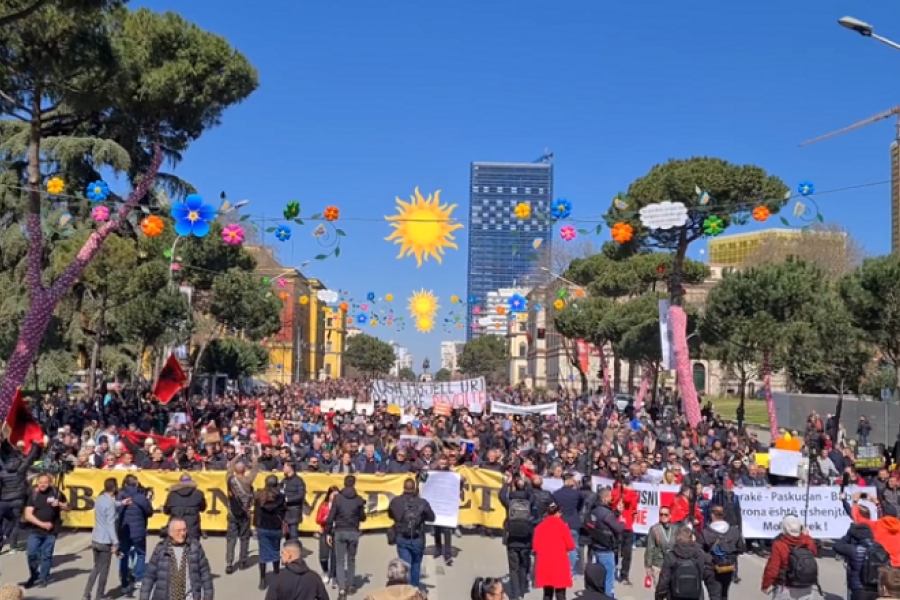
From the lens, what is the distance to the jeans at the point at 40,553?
9836mm

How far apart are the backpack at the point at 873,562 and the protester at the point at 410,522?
4.27 m

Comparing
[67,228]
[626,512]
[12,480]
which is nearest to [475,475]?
[626,512]

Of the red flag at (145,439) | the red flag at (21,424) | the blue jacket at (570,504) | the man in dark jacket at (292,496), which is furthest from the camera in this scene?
the red flag at (145,439)

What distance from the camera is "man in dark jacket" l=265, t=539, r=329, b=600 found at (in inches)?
247

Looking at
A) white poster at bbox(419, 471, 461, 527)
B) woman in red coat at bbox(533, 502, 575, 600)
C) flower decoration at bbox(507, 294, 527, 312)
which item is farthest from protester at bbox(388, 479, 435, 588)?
flower decoration at bbox(507, 294, 527, 312)

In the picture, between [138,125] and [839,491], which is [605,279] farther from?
[839,491]

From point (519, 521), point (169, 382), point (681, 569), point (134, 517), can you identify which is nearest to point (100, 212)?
point (169, 382)

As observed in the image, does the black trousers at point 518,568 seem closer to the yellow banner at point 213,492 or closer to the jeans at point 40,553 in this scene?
the yellow banner at point 213,492

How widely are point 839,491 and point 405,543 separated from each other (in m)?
6.92

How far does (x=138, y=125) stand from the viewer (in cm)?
2152

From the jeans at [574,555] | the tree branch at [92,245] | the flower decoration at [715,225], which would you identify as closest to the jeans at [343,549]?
the jeans at [574,555]

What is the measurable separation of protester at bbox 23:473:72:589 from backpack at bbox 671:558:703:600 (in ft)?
21.7

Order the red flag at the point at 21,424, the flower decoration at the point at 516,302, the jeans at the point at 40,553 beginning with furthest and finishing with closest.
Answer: the flower decoration at the point at 516,302
the red flag at the point at 21,424
the jeans at the point at 40,553

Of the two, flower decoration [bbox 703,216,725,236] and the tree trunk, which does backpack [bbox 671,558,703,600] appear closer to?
flower decoration [bbox 703,216,725,236]
